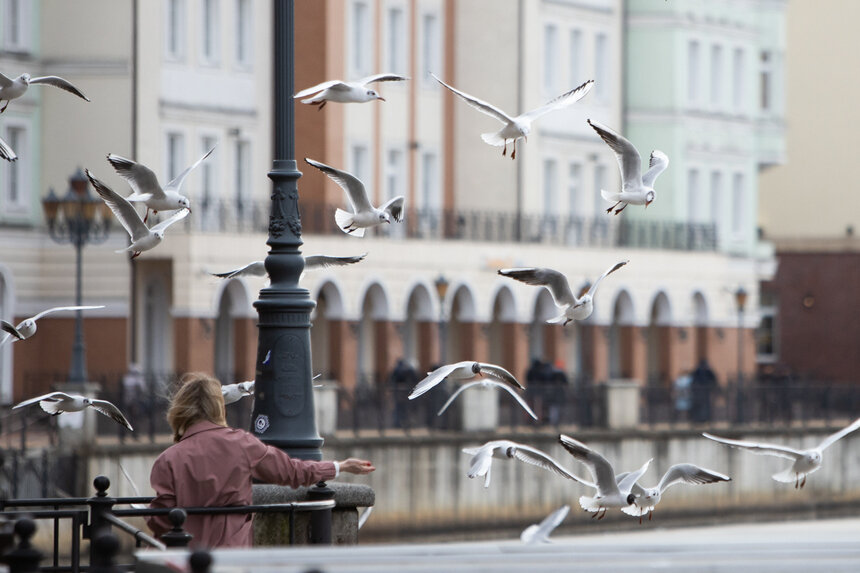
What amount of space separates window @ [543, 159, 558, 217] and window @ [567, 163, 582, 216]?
0.62m

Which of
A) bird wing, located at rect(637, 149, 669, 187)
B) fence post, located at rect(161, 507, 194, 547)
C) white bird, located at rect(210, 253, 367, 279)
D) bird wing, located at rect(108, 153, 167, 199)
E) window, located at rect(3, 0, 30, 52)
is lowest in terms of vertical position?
fence post, located at rect(161, 507, 194, 547)

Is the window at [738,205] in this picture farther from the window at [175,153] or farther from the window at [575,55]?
the window at [175,153]

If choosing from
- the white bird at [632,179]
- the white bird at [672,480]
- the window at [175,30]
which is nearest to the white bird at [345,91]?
the white bird at [632,179]

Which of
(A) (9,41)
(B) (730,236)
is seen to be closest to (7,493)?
(A) (9,41)

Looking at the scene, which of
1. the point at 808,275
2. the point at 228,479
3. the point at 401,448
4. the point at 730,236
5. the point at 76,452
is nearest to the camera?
the point at 228,479

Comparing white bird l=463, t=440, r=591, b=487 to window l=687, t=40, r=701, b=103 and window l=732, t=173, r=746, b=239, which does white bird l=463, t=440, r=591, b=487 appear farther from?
window l=732, t=173, r=746, b=239

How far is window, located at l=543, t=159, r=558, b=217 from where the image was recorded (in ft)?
207

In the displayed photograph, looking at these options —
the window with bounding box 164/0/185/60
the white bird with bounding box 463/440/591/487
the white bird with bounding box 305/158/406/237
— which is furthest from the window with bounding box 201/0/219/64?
the white bird with bounding box 463/440/591/487

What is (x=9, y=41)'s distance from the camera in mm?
48250

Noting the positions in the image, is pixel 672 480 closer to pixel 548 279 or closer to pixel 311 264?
pixel 548 279

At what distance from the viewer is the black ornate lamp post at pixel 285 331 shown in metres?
14.8

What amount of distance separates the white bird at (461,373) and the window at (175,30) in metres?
34.4

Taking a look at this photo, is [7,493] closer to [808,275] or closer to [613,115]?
[613,115]

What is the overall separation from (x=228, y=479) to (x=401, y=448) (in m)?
33.4
